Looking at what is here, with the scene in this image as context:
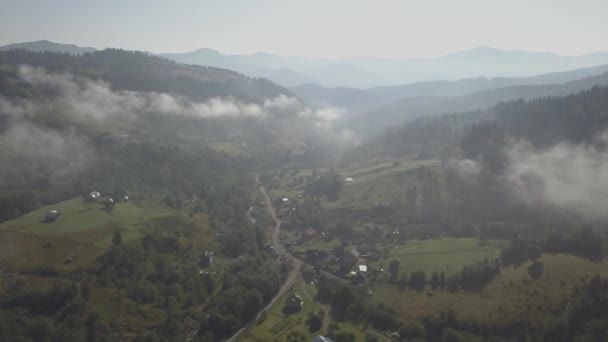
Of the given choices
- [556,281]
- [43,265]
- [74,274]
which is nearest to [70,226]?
[43,265]

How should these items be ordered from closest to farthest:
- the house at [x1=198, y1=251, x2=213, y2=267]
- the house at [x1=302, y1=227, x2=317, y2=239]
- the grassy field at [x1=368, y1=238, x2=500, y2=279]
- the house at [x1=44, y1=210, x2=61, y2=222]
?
the grassy field at [x1=368, y1=238, x2=500, y2=279] → the house at [x1=198, y1=251, x2=213, y2=267] → the house at [x1=44, y1=210, x2=61, y2=222] → the house at [x1=302, y1=227, x2=317, y2=239]

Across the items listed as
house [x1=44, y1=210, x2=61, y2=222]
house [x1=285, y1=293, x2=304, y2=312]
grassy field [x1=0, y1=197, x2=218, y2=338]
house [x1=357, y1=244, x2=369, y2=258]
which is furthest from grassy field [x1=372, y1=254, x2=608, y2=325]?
house [x1=44, y1=210, x2=61, y2=222]

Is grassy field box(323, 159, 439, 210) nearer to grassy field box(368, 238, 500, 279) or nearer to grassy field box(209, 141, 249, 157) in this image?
grassy field box(368, 238, 500, 279)

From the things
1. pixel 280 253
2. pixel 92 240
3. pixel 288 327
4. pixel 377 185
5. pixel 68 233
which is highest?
pixel 68 233

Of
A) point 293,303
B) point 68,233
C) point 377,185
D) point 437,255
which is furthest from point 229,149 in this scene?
point 293,303

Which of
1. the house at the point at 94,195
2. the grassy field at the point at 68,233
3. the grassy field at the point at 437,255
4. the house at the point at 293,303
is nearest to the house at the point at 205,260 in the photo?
the grassy field at the point at 68,233

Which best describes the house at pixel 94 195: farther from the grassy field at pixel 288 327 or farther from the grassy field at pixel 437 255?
the grassy field at pixel 437 255

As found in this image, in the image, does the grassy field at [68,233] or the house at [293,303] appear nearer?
the house at [293,303]

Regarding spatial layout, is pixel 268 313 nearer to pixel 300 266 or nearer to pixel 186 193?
pixel 300 266

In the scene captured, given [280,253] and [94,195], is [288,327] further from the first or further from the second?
[94,195]
